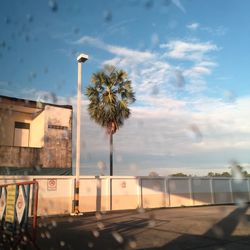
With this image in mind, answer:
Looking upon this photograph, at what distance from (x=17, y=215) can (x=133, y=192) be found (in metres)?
14.4

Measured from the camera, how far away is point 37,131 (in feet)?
79.8

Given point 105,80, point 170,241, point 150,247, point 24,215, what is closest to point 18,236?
point 24,215

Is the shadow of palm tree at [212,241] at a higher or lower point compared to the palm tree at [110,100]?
lower

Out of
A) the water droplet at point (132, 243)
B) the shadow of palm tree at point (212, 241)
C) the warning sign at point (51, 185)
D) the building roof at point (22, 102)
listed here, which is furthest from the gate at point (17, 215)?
the building roof at point (22, 102)

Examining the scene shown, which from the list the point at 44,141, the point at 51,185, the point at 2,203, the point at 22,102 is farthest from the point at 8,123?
the point at 2,203

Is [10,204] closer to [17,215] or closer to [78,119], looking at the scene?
[17,215]

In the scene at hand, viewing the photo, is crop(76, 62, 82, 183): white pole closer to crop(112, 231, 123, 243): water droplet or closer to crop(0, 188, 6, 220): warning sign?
crop(112, 231, 123, 243): water droplet

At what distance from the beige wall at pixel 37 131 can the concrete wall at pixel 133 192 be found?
5912 mm

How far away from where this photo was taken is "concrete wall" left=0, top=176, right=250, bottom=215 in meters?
17.8

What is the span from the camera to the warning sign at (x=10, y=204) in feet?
25.4

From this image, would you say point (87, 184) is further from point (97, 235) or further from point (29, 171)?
point (97, 235)

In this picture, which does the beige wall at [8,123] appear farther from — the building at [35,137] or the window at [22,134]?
the window at [22,134]

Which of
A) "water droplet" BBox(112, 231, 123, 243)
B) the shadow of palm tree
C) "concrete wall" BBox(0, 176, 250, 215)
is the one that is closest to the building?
"concrete wall" BBox(0, 176, 250, 215)

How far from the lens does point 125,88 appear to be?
25812mm
